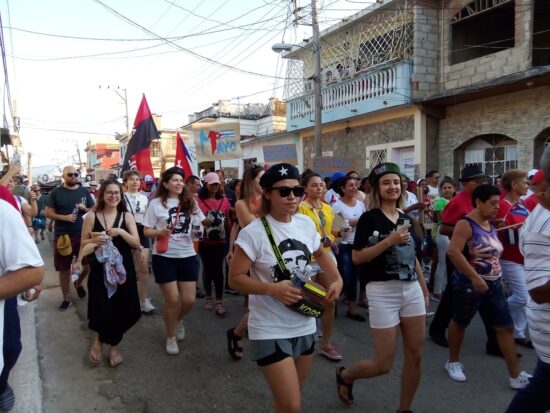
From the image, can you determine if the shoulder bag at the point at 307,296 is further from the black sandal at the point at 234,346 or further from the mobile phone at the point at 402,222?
the black sandal at the point at 234,346

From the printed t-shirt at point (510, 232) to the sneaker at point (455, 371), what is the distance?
1.30 metres

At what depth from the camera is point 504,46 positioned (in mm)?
13469

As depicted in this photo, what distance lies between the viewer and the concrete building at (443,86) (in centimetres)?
1015

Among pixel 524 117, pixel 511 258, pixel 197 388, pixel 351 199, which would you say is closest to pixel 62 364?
pixel 197 388

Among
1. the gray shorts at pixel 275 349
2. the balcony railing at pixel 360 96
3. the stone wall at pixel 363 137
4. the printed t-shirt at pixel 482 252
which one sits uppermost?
the balcony railing at pixel 360 96

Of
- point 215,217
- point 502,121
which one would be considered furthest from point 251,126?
point 215,217

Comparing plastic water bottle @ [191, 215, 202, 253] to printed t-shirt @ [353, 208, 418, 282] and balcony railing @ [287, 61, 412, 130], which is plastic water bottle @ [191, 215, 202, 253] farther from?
balcony railing @ [287, 61, 412, 130]

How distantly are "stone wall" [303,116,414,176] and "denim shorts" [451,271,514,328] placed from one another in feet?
27.5

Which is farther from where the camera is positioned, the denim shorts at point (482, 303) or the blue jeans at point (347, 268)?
the blue jeans at point (347, 268)

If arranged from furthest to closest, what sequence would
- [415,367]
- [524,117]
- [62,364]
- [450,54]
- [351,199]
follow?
[450,54]
[524,117]
[351,199]
[62,364]
[415,367]

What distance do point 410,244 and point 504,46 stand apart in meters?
13.1

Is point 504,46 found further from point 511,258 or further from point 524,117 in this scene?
point 511,258

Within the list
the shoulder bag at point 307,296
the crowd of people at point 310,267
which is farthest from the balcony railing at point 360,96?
the shoulder bag at point 307,296

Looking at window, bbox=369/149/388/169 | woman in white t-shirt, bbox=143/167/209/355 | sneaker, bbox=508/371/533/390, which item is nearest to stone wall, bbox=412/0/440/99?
window, bbox=369/149/388/169
